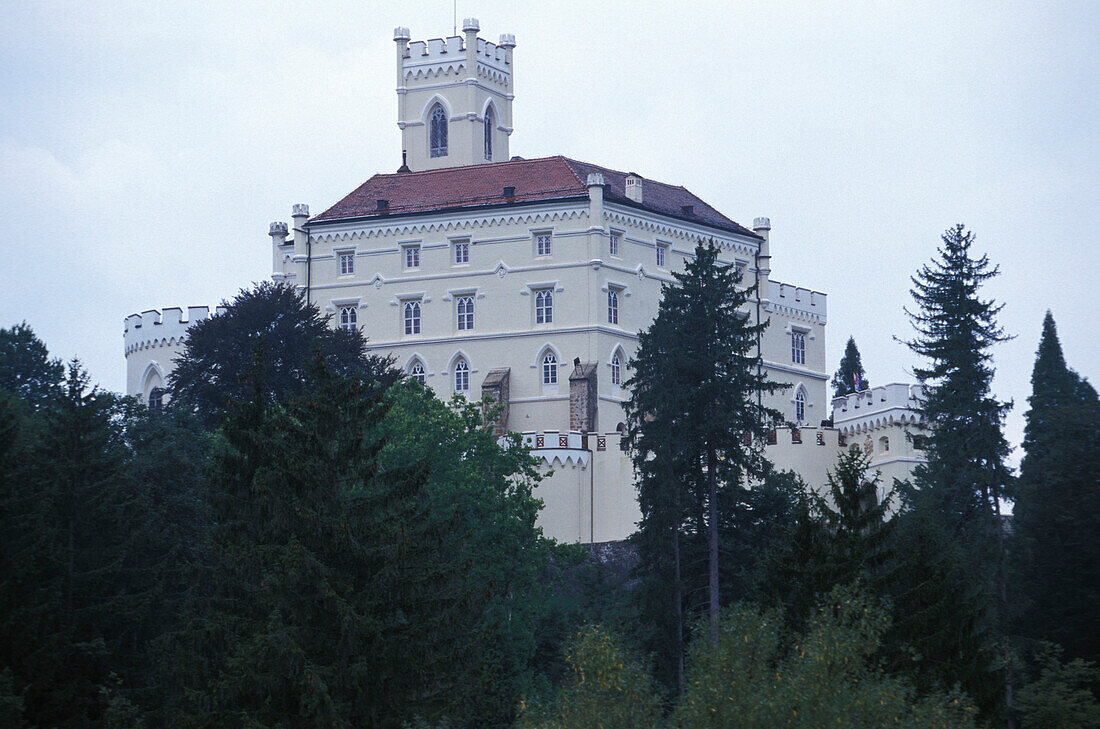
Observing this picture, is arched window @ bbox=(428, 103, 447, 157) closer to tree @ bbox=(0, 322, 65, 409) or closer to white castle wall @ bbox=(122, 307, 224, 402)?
white castle wall @ bbox=(122, 307, 224, 402)

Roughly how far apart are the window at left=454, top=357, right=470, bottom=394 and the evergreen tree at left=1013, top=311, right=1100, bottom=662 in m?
28.4

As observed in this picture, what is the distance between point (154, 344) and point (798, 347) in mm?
27148

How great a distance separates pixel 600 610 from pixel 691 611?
9964 mm

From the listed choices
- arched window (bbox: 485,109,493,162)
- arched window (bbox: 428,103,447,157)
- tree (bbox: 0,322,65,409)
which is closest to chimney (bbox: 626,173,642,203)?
arched window (bbox: 485,109,493,162)

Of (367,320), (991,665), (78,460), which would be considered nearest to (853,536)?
(991,665)

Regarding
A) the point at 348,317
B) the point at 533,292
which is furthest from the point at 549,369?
the point at 348,317

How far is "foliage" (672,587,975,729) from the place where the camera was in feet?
107

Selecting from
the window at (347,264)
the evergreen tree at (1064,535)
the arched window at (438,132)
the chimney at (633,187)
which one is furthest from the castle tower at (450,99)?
the evergreen tree at (1064,535)

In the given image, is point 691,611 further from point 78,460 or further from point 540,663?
point 78,460

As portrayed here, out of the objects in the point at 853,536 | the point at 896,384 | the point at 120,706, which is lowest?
the point at 120,706

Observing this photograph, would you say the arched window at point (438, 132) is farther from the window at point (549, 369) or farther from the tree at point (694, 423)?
the tree at point (694, 423)

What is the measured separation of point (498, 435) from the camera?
74.8 m

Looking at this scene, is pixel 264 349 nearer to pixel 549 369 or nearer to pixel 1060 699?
pixel 549 369

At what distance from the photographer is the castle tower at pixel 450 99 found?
89.3 metres
